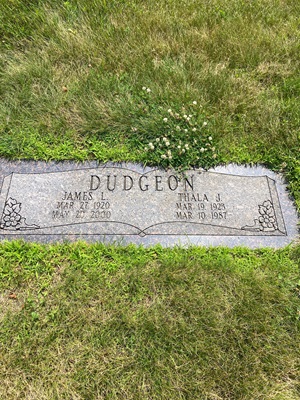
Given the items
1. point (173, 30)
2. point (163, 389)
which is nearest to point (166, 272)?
point (163, 389)

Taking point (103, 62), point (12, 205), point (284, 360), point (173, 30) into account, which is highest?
point (173, 30)

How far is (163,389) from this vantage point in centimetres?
219

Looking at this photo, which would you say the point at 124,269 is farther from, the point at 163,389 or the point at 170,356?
the point at 163,389

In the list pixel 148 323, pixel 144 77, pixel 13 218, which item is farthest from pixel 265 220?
pixel 13 218

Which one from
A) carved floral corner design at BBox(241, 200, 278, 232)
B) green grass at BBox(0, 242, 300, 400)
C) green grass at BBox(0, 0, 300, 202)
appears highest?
green grass at BBox(0, 0, 300, 202)

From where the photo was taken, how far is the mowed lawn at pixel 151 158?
7.44 ft

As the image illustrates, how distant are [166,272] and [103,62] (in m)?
2.57

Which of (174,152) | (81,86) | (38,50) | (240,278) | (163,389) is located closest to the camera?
(163,389)

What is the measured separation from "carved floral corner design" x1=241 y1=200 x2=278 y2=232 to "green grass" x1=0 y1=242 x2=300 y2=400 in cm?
22

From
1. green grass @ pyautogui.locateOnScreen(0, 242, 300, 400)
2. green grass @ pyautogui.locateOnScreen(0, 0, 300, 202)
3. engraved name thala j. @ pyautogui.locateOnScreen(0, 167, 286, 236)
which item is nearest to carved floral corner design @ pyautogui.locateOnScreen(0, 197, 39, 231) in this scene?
engraved name thala j. @ pyautogui.locateOnScreen(0, 167, 286, 236)

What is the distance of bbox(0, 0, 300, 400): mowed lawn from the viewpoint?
7.44 feet

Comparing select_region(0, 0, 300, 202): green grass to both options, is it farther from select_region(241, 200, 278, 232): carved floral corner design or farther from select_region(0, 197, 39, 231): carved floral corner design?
select_region(0, 197, 39, 231): carved floral corner design

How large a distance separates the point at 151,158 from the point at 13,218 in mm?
1387

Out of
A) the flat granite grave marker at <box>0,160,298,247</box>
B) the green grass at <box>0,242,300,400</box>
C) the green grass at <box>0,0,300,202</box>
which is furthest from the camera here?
the green grass at <box>0,0,300,202</box>
